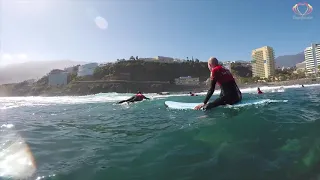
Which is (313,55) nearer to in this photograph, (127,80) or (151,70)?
(151,70)

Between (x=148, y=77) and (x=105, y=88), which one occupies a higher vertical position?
(x=148, y=77)

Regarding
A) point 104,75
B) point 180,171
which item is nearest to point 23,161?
point 180,171

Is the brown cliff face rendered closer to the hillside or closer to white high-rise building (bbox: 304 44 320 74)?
the hillside

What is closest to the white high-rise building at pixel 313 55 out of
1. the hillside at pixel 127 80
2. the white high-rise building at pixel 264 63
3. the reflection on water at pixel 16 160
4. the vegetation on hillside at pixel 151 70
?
the white high-rise building at pixel 264 63

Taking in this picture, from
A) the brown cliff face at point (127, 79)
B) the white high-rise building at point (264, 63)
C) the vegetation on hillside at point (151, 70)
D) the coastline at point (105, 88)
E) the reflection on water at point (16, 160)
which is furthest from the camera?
the white high-rise building at point (264, 63)

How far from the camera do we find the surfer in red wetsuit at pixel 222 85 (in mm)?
8195

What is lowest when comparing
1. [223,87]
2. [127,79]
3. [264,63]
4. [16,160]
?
[16,160]

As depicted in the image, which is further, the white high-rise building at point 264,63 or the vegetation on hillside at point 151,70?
the white high-rise building at point 264,63

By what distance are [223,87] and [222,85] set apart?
9 cm

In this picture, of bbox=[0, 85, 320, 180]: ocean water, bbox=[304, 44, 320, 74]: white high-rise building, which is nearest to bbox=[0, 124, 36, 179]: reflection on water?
bbox=[0, 85, 320, 180]: ocean water

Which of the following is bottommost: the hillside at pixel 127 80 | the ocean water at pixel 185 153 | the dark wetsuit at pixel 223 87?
the ocean water at pixel 185 153

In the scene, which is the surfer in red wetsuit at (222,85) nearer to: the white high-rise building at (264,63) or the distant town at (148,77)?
the distant town at (148,77)

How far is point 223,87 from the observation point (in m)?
8.38

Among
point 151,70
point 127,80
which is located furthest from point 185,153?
point 151,70
